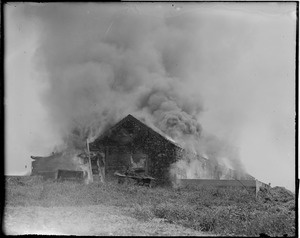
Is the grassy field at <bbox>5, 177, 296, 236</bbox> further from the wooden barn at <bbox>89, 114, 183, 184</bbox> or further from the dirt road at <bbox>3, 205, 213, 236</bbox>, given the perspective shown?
the wooden barn at <bbox>89, 114, 183, 184</bbox>

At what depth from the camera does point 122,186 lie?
43.2ft

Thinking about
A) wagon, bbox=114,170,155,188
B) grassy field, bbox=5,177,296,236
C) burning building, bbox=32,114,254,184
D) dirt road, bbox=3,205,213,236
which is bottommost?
dirt road, bbox=3,205,213,236

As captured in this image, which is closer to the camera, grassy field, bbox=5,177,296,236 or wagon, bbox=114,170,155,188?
grassy field, bbox=5,177,296,236

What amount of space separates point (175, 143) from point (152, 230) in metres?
4.03

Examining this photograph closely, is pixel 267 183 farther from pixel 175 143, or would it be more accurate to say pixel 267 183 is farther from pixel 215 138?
pixel 175 143

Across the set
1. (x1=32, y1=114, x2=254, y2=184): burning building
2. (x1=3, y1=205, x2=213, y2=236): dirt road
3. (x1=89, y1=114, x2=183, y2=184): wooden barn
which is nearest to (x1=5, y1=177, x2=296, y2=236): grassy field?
(x1=3, y1=205, x2=213, y2=236): dirt road

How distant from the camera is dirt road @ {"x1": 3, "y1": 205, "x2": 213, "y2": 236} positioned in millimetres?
9773

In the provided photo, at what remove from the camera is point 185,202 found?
1166cm

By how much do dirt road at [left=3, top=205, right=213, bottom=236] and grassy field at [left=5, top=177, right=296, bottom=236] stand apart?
13.2 inches

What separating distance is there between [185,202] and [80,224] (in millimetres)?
3289

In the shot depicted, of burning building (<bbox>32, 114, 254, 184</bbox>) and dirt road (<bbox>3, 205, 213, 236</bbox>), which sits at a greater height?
burning building (<bbox>32, 114, 254, 184</bbox>)

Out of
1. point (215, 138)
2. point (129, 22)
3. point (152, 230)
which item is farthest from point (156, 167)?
point (129, 22)

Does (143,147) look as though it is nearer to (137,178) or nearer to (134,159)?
(134,159)

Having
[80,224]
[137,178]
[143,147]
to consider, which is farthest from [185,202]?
[80,224]
